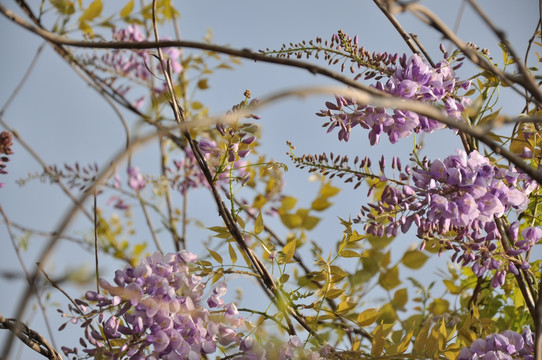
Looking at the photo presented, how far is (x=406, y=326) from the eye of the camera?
2.86 feet

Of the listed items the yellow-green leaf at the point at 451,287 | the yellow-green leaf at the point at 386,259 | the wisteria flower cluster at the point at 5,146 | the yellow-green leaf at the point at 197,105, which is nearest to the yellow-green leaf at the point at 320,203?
the yellow-green leaf at the point at 386,259

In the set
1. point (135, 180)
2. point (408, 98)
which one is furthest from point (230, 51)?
point (135, 180)

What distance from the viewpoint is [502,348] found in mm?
554

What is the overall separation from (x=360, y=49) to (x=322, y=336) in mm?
288

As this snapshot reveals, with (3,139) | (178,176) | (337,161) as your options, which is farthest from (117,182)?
(337,161)

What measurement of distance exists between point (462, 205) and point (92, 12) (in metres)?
0.85

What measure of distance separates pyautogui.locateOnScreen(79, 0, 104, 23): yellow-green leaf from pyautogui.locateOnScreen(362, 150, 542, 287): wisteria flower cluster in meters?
0.76

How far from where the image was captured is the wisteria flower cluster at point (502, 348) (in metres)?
0.55

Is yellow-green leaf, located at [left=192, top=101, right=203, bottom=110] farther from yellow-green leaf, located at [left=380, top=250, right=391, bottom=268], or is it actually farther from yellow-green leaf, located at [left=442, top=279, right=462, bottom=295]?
yellow-green leaf, located at [left=442, top=279, right=462, bottom=295]

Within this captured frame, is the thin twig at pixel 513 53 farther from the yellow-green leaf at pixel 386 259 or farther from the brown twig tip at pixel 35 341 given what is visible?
the yellow-green leaf at pixel 386 259

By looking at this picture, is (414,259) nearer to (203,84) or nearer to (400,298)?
(400,298)

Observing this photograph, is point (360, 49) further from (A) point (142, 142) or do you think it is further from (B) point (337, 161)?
(A) point (142, 142)

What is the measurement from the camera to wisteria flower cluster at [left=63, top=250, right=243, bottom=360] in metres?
0.52

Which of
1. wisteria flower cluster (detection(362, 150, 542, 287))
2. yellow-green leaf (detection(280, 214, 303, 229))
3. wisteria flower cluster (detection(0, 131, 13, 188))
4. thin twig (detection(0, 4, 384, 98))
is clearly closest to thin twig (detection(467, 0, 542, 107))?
thin twig (detection(0, 4, 384, 98))
